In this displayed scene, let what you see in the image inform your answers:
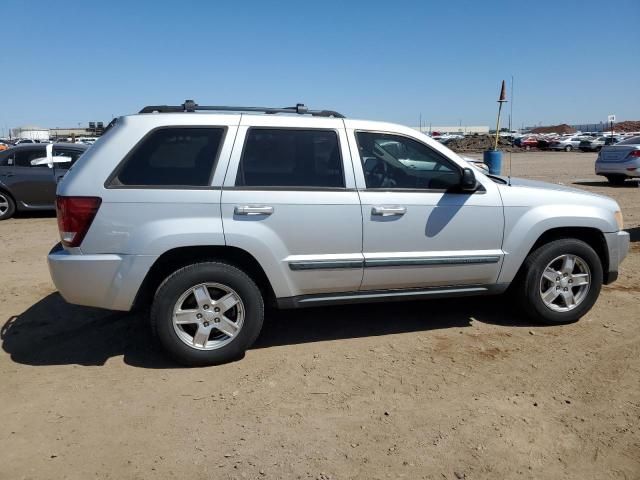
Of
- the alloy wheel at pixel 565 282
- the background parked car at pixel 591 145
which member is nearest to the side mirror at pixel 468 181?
the alloy wheel at pixel 565 282


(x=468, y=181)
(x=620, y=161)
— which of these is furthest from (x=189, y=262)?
(x=620, y=161)

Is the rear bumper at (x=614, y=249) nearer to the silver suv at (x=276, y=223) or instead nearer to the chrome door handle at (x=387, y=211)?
the silver suv at (x=276, y=223)

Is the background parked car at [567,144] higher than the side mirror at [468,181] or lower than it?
lower

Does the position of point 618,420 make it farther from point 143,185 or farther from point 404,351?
point 143,185

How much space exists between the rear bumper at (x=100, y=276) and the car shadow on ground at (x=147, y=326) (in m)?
0.60

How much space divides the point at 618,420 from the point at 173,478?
259 centimetres

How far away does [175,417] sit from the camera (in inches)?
130

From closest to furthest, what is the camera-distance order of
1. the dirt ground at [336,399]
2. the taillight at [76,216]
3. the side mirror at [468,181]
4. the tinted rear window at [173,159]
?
the dirt ground at [336,399], the taillight at [76,216], the tinted rear window at [173,159], the side mirror at [468,181]

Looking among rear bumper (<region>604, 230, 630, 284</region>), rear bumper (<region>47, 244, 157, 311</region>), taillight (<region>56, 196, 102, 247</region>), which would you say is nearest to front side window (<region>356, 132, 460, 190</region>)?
rear bumper (<region>604, 230, 630, 284</region>)

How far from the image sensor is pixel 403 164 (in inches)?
172

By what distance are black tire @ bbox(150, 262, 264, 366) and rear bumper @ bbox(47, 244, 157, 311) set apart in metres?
0.20

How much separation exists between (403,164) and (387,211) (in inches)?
20.5

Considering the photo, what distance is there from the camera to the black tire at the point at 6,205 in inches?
420

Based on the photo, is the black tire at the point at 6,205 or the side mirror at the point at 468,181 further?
the black tire at the point at 6,205
